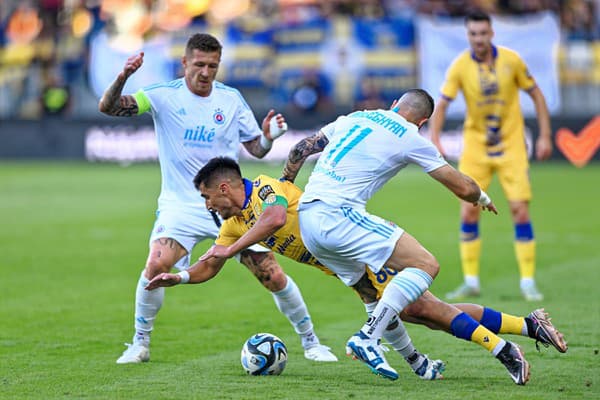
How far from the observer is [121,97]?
805 centimetres

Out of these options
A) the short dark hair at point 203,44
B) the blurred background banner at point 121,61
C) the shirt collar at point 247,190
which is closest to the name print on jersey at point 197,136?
the short dark hair at point 203,44

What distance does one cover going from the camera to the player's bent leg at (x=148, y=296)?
26.1ft

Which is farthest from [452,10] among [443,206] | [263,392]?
[263,392]

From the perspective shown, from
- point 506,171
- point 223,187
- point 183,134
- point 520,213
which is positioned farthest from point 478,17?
point 223,187

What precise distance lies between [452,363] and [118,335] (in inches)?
116

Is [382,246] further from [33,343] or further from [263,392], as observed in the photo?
[33,343]

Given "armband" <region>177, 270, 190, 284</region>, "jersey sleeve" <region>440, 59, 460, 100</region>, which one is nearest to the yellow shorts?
"jersey sleeve" <region>440, 59, 460, 100</region>

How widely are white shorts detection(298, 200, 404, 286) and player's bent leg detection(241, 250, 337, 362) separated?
1117 millimetres

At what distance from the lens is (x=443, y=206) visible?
21.0 meters

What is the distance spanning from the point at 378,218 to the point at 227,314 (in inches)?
149

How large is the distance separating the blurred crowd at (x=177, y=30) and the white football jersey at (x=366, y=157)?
72.8 ft

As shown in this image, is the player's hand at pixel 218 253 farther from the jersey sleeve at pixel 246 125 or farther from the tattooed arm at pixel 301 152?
the jersey sleeve at pixel 246 125

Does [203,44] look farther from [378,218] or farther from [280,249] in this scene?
[378,218]

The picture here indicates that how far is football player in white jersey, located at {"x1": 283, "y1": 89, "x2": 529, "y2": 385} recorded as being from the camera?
6.80 meters
